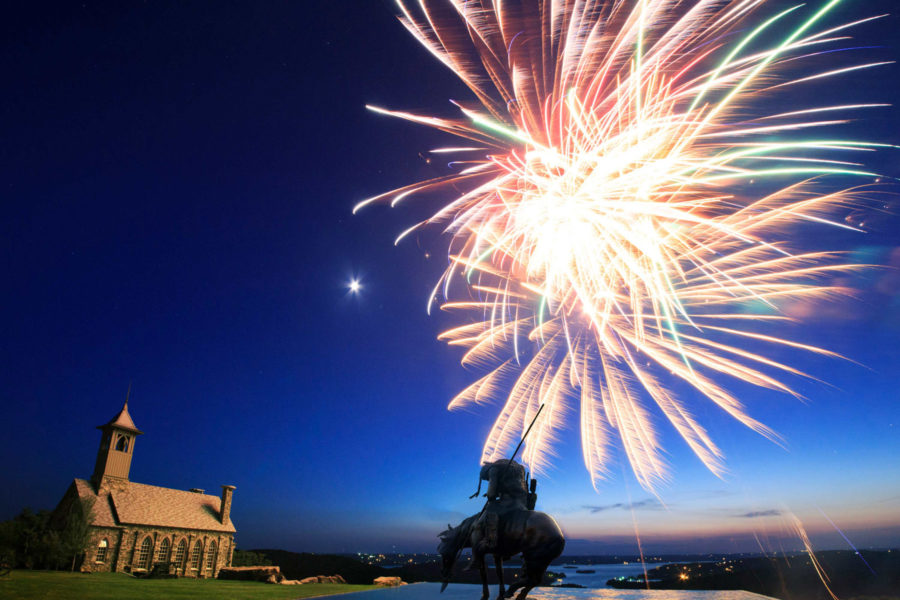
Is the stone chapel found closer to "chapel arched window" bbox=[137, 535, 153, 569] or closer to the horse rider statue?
"chapel arched window" bbox=[137, 535, 153, 569]

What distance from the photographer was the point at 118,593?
19.5 metres

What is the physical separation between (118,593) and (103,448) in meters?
33.7

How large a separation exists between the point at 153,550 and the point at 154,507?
4.42 meters

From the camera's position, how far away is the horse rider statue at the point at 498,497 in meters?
10.5

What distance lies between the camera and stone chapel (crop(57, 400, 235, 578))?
39.1m

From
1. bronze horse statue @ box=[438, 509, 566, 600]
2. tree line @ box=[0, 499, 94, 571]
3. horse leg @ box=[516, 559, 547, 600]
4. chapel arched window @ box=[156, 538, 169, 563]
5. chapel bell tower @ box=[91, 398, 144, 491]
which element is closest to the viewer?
bronze horse statue @ box=[438, 509, 566, 600]

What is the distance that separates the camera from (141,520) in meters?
41.8

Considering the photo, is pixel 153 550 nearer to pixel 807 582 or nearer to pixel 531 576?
pixel 531 576

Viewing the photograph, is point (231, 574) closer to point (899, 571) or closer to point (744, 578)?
point (744, 578)

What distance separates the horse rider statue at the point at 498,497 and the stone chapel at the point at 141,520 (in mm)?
37230

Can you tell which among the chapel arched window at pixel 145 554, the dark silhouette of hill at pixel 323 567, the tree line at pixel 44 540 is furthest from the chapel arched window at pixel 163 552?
the dark silhouette of hill at pixel 323 567

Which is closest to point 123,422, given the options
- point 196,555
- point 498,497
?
point 196,555

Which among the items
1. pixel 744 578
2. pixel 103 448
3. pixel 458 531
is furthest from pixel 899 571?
pixel 103 448

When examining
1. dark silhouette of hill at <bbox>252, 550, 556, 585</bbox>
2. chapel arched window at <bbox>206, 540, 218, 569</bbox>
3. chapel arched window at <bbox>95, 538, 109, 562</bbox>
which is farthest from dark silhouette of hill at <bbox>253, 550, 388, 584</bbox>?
chapel arched window at <bbox>95, 538, 109, 562</bbox>
